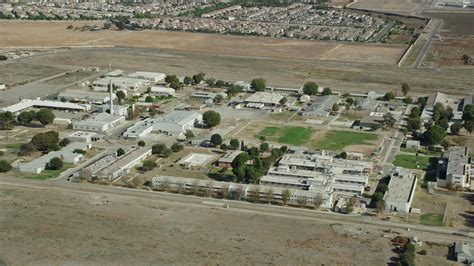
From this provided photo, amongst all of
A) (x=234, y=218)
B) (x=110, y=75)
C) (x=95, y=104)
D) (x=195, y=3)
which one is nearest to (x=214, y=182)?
(x=234, y=218)

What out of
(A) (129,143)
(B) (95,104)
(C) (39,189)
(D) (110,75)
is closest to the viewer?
(C) (39,189)

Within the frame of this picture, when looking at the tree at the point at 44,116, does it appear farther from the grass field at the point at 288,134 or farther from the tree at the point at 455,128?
the tree at the point at 455,128

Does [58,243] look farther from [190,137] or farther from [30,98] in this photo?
[30,98]

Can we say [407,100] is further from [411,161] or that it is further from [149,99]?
[149,99]

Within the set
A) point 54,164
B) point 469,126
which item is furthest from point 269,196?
point 469,126

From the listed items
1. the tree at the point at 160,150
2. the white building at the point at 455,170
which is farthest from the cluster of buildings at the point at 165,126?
the white building at the point at 455,170

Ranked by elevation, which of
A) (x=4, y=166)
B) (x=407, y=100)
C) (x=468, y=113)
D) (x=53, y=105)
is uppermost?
(x=468, y=113)
